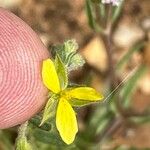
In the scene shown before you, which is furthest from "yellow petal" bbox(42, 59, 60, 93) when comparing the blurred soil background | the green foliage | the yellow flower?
the blurred soil background

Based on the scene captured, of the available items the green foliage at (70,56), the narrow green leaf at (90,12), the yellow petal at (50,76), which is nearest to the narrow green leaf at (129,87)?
the narrow green leaf at (90,12)

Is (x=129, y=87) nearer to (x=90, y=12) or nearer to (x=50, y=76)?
(x=90, y=12)

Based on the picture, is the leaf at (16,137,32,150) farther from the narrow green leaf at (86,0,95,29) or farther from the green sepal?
the narrow green leaf at (86,0,95,29)

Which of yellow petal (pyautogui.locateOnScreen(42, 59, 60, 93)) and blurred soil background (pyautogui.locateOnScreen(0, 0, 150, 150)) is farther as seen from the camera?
blurred soil background (pyautogui.locateOnScreen(0, 0, 150, 150))

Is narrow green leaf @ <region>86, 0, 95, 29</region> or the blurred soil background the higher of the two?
narrow green leaf @ <region>86, 0, 95, 29</region>

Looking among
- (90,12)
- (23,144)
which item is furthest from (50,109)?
(90,12)

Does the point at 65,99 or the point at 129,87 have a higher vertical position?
the point at 65,99
